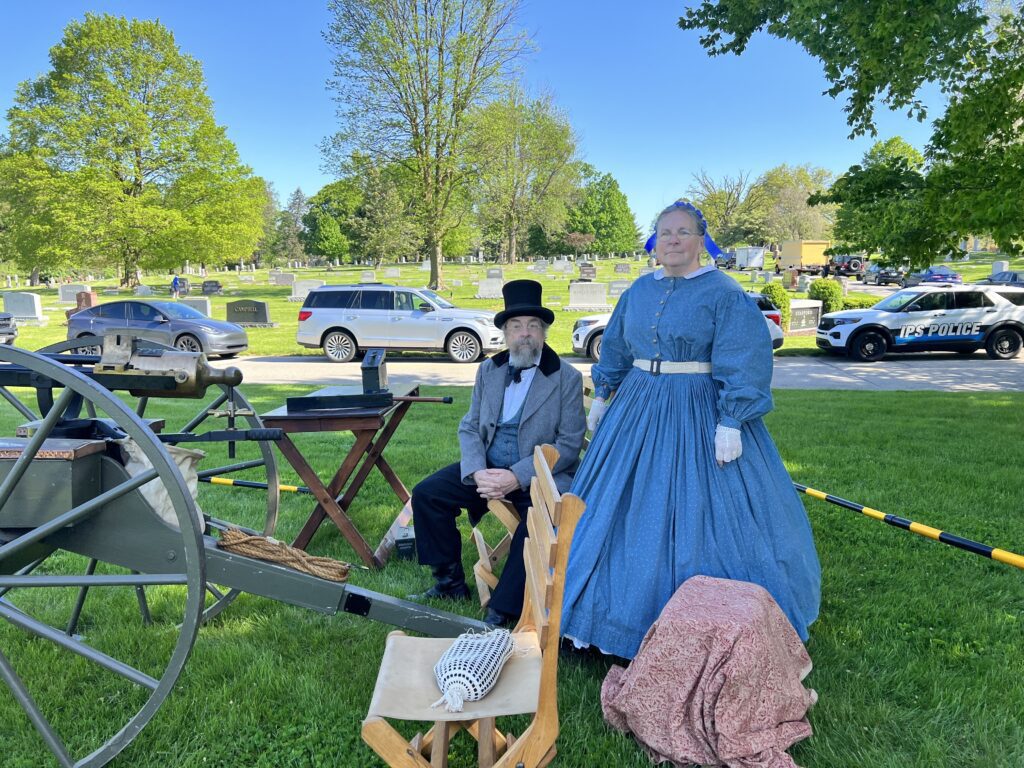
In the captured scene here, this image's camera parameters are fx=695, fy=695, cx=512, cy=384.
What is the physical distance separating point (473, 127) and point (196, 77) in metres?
14.4

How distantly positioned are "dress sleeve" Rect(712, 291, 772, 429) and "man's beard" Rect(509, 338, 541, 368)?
102cm

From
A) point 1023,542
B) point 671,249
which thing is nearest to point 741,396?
point 671,249

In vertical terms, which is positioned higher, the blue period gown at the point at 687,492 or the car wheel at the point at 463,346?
the blue period gown at the point at 687,492

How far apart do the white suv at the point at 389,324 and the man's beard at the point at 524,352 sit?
1114cm

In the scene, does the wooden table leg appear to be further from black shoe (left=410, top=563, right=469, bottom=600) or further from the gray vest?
the gray vest

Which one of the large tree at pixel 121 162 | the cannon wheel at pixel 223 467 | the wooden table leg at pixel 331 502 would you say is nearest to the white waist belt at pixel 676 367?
the wooden table leg at pixel 331 502

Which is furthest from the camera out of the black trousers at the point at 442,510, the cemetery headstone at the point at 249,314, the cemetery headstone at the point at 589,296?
the cemetery headstone at the point at 589,296

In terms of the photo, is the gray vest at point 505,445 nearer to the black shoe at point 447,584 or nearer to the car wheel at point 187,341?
the black shoe at point 447,584

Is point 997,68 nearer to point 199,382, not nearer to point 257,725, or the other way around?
point 199,382

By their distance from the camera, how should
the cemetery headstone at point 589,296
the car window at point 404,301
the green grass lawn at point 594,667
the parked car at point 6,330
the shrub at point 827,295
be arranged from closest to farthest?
1. the green grass lawn at point 594,667
2. the car window at point 404,301
3. the parked car at point 6,330
4. the shrub at point 827,295
5. the cemetery headstone at point 589,296

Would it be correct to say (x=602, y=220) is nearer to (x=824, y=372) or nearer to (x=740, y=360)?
(x=824, y=372)

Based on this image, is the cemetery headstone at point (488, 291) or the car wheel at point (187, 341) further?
the cemetery headstone at point (488, 291)

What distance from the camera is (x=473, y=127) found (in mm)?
29969

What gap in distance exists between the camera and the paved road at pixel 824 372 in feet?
36.7
